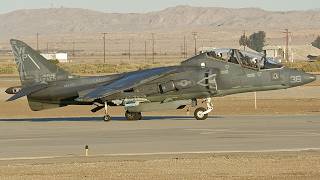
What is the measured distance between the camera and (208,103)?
33562 millimetres

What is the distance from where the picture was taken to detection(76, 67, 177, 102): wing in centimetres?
3238

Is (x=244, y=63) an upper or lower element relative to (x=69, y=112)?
upper

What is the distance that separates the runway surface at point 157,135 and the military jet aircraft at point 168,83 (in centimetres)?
83

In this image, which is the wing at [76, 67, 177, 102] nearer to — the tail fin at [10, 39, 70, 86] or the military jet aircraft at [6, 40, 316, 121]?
the military jet aircraft at [6, 40, 316, 121]

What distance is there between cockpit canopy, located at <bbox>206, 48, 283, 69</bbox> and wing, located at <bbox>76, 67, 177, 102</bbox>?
1839 mm

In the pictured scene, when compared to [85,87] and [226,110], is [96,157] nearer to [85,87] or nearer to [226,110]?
[85,87]

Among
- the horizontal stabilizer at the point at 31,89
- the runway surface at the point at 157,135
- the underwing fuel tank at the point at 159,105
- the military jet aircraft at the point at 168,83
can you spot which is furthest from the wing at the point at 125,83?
the horizontal stabilizer at the point at 31,89

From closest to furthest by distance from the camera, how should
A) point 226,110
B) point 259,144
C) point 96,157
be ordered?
point 96,157, point 259,144, point 226,110

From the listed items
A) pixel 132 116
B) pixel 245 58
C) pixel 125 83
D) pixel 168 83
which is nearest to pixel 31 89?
pixel 125 83

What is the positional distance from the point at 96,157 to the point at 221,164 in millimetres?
3577

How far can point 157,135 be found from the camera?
27000 millimetres

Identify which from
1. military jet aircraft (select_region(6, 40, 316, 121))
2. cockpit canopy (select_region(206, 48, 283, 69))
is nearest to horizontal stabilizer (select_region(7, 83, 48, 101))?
military jet aircraft (select_region(6, 40, 316, 121))

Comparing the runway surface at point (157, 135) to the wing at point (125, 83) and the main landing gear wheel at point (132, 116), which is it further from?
the wing at point (125, 83)

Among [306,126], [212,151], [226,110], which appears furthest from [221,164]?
[226,110]
